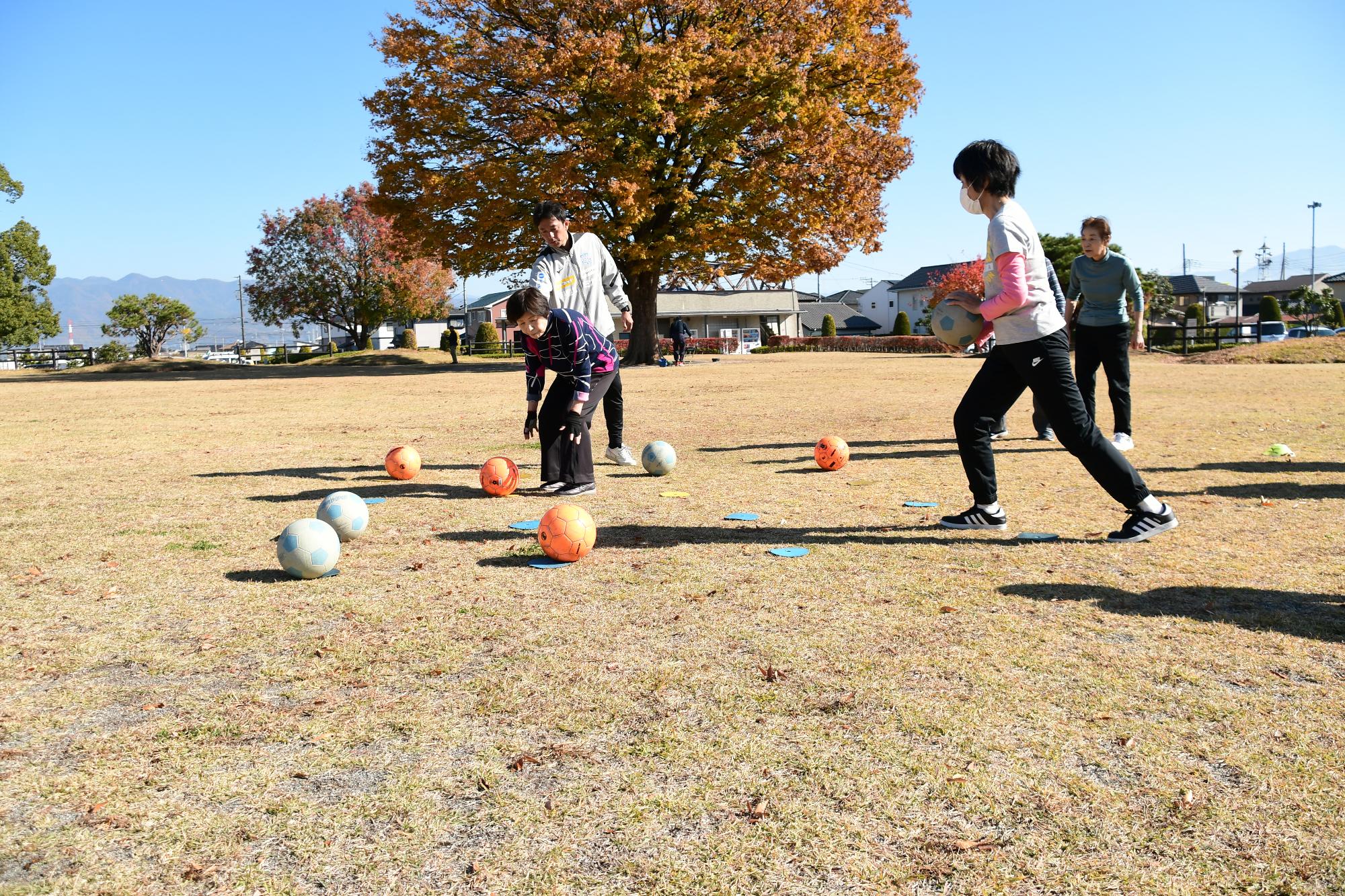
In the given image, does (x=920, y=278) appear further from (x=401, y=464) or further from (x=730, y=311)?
(x=401, y=464)

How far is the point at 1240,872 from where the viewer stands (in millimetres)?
2244

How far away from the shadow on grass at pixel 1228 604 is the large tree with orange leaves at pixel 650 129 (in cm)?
2720

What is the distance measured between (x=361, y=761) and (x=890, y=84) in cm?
3703

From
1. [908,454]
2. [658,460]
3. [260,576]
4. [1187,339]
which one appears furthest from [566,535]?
[1187,339]

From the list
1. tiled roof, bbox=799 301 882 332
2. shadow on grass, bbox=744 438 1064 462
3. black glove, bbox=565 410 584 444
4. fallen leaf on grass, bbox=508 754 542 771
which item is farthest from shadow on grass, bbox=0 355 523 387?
tiled roof, bbox=799 301 882 332

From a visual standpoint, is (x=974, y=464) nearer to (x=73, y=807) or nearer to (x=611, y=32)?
(x=73, y=807)

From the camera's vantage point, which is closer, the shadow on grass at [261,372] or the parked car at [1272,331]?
the shadow on grass at [261,372]

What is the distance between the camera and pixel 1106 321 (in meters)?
9.20

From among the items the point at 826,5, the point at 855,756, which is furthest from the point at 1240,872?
the point at 826,5

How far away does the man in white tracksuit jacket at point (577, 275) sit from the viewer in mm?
7945

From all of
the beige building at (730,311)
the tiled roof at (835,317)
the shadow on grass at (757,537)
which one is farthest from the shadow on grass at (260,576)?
the tiled roof at (835,317)

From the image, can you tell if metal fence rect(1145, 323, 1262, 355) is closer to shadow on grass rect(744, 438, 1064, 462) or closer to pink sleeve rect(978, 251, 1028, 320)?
shadow on grass rect(744, 438, 1064, 462)

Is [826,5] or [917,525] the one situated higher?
[826,5]

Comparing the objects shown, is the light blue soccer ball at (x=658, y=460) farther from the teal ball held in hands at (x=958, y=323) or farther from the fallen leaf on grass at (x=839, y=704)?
the fallen leaf on grass at (x=839, y=704)
